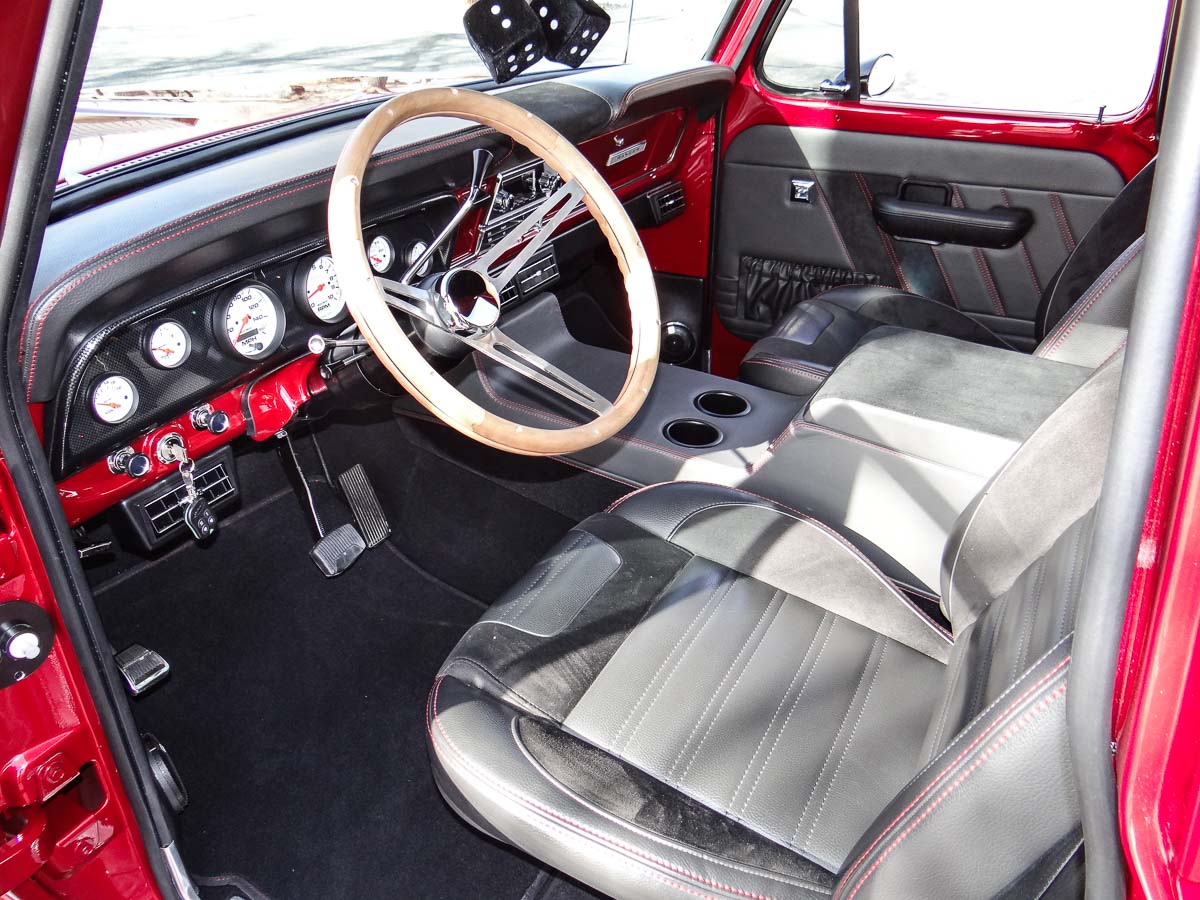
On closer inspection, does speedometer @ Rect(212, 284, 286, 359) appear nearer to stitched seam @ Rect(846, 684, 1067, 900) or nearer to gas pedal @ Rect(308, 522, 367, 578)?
gas pedal @ Rect(308, 522, 367, 578)

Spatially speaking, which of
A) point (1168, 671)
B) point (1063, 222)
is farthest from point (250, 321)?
point (1063, 222)

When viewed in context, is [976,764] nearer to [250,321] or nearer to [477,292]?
[477,292]

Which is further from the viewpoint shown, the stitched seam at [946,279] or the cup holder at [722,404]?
the stitched seam at [946,279]

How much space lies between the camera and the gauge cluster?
4.57ft

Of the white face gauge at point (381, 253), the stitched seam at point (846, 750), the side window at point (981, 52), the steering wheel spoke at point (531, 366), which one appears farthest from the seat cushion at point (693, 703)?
the side window at point (981, 52)

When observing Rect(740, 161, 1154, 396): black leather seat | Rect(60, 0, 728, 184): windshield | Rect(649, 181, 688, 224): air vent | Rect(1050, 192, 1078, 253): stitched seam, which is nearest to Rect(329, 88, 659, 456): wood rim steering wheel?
Rect(60, 0, 728, 184): windshield

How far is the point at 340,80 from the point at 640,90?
72cm

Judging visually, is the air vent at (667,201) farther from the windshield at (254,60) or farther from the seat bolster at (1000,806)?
the seat bolster at (1000,806)

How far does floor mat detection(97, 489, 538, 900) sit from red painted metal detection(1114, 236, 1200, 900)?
1.29 metres

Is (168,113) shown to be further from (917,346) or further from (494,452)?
(917,346)

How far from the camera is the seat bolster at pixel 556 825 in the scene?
1.12 metres

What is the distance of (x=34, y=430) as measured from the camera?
108 cm

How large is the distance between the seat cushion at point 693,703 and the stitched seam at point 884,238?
1.38 m

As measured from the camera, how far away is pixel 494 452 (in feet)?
8.07
